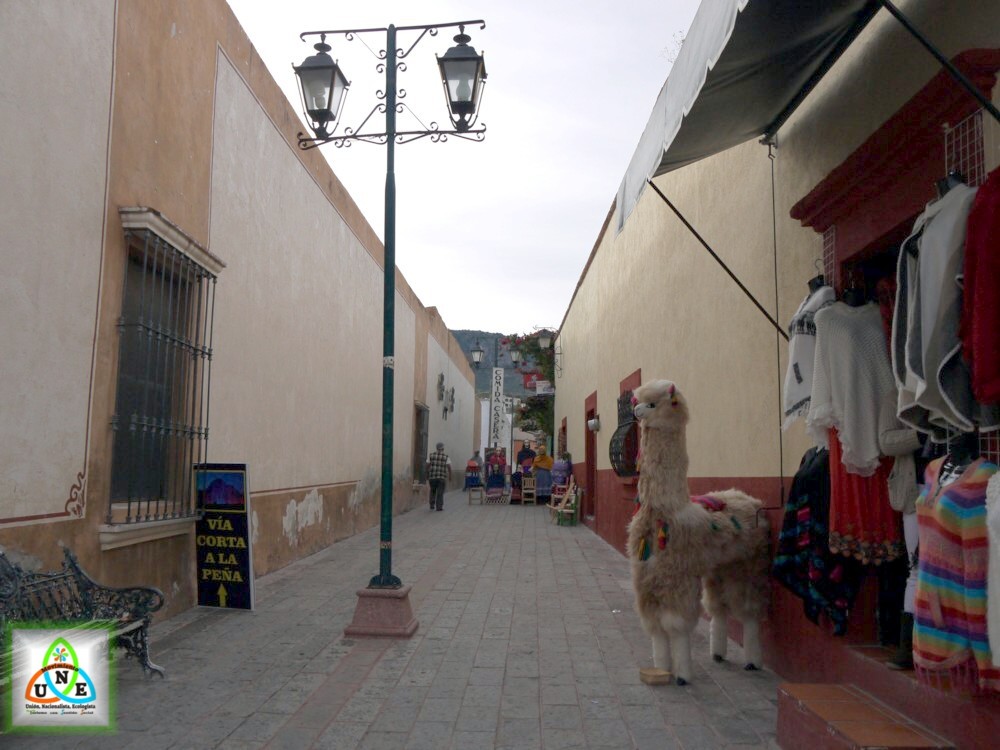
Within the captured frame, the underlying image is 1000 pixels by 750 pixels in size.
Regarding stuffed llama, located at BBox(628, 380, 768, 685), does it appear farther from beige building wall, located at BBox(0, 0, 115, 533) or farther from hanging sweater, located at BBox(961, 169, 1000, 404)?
beige building wall, located at BBox(0, 0, 115, 533)

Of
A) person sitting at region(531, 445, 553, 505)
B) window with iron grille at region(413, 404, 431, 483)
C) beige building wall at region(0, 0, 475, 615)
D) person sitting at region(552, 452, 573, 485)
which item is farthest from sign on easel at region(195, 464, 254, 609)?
person sitting at region(531, 445, 553, 505)

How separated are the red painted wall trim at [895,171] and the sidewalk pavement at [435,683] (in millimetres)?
2415

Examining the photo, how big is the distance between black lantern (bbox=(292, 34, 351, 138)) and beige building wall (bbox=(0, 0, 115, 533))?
4.46 feet

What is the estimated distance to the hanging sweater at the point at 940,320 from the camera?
2.83 m

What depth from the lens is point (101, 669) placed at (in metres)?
4.19

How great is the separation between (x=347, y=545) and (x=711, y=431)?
6471 millimetres

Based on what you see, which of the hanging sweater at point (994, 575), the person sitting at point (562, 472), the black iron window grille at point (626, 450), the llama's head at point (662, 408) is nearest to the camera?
the hanging sweater at point (994, 575)

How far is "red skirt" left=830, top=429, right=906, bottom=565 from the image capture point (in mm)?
3805

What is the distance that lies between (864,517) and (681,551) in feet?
3.87

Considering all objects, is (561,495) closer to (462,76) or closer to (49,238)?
(462,76)

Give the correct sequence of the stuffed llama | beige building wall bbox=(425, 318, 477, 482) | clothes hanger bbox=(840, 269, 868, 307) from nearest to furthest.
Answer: clothes hanger bbox=(840, 269, 868, 307), the stuffed llama, beige building wall bbox=(425, 318, 477, 482)

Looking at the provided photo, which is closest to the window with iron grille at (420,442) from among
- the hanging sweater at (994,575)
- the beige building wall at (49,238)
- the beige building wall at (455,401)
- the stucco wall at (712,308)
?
the beige building wall at (455,401)

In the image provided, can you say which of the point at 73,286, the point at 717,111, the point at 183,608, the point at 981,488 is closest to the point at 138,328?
the point at 73,286

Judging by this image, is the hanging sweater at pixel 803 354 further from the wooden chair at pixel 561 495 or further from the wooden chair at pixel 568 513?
the wooden chair at pixel 561 495
